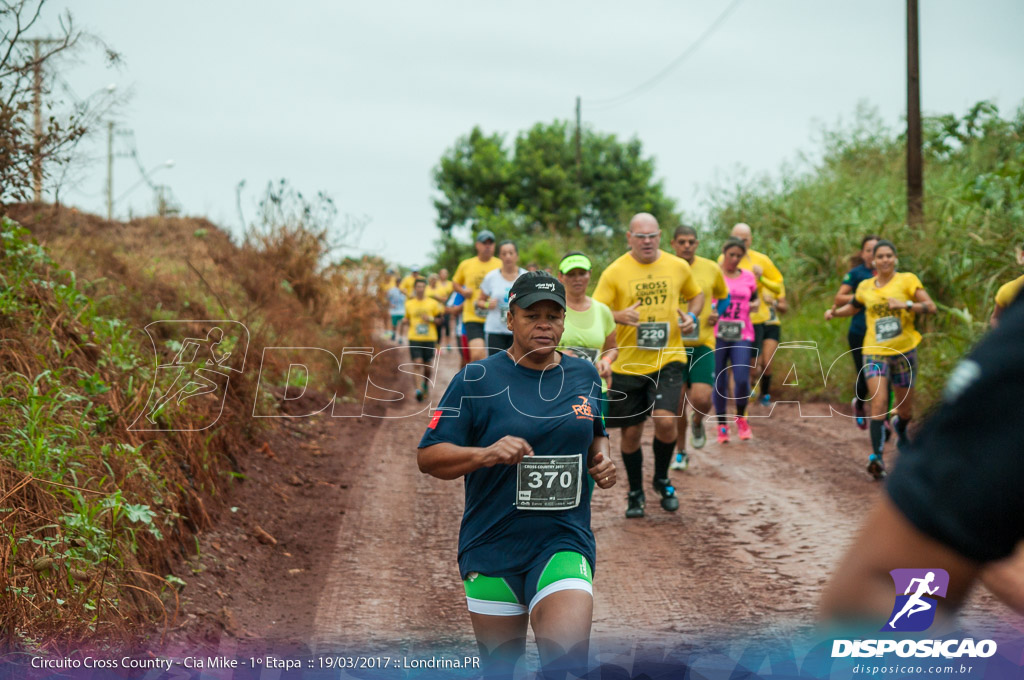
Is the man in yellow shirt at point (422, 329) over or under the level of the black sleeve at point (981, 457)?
under

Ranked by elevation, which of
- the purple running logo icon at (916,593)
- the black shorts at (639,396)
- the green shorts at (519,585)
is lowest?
the green shorts at (519,585)

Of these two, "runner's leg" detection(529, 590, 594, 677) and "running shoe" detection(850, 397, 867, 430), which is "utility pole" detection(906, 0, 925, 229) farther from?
"runner's leg" detection(529, 590, 594, 677)

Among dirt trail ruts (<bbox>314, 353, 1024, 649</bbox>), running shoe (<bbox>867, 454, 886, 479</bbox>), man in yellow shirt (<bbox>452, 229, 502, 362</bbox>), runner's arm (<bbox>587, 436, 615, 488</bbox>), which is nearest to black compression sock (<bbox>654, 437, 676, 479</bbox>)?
dirt trail ruts (<bbox>314, 353, 1024, 649</bbox>)

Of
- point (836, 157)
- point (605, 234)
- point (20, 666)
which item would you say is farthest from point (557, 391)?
point (605, 234)

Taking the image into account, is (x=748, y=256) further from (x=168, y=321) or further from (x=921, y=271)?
(x=168, y=321)

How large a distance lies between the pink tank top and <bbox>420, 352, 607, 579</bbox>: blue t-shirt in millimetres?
6801

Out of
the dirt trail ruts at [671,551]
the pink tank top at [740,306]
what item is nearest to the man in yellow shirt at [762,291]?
the pink tank top at [740,306]

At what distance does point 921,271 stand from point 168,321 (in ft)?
34.3

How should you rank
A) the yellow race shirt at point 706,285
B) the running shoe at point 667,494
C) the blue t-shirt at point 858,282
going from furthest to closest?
the blue t-shirt at point 858,282 → the yellow race shirt at point 706,285 → the running shoe at point 667,494

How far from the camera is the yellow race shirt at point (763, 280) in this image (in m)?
12.0

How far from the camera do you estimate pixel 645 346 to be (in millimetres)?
8195

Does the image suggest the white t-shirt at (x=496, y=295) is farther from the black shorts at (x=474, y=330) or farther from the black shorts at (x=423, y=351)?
the black shorts at (x=423, y=351)

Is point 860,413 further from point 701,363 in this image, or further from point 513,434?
point 513,434

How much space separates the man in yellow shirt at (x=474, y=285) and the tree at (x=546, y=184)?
3120cm
